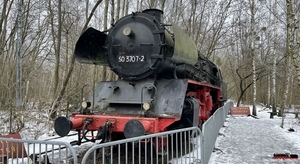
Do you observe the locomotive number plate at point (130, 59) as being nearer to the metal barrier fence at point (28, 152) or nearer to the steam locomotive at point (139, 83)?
the steam locomotive at point (139, 83)

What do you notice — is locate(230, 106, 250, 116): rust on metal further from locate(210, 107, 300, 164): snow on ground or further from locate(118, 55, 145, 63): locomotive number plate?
locate(118, 55, 145, 63): locomotive number plate

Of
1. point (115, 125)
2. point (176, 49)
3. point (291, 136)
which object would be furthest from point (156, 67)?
point (291, 136)

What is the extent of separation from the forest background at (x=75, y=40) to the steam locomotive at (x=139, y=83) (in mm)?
1813

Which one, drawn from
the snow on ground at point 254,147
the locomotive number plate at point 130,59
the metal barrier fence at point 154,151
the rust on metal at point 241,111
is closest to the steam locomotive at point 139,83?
the locomotive number plate at point 130,59

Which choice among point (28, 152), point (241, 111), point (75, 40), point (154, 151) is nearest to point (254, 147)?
point (154, 151)

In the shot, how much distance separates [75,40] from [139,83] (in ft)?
57.3

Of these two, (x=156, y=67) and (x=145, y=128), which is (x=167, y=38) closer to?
(x=156, y=67)

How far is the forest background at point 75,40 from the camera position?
30.9 ft

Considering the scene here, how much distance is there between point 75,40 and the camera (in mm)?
22938

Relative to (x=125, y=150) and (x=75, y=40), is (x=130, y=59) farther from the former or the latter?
(x=75, y=40)

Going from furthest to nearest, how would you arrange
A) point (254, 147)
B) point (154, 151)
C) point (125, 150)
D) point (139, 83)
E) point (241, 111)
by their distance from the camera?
point (241, 111)
point (254, 147)
point (139, 83)
point (154, 151)
point (125, 150)

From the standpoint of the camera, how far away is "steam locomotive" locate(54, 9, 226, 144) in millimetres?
5832

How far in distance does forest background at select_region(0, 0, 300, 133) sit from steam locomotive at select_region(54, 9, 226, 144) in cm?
181

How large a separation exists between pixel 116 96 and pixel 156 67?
1.18 m
